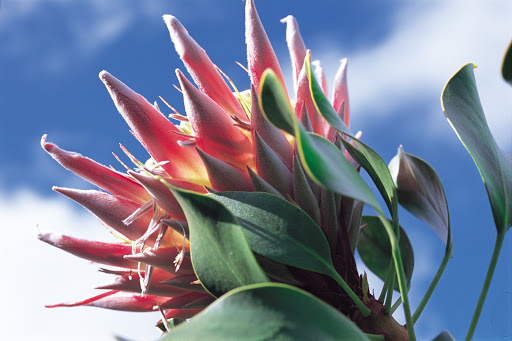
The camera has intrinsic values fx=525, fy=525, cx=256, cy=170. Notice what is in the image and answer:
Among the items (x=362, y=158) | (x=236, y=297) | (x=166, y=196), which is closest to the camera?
(x=236, y=297)

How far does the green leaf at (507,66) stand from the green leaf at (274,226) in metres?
0.37

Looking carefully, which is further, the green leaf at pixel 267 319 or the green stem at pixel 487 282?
the green stem at pixel 487 282

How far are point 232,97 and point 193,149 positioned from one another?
11 cm

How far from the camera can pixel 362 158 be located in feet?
2.53

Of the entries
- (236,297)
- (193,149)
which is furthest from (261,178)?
(236,297)

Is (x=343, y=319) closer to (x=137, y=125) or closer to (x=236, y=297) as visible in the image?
(x=236, y=297)

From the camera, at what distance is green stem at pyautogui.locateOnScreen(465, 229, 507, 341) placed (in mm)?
786

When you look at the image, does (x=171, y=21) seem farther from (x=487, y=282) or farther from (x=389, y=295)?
(x=487, y=282)

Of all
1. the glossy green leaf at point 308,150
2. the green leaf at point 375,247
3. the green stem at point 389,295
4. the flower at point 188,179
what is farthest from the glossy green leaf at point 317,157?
the green leaf at point 375,247

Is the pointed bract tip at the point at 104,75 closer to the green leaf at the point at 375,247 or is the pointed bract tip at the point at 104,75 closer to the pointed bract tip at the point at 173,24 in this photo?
the pointed bract tip at the point at 173,24

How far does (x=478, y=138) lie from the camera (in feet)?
2.83

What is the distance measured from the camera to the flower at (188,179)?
0.66 m

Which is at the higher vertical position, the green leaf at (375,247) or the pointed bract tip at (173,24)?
the pointed bract tip at (173,24)

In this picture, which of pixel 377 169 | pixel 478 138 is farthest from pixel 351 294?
pixel 478 138
